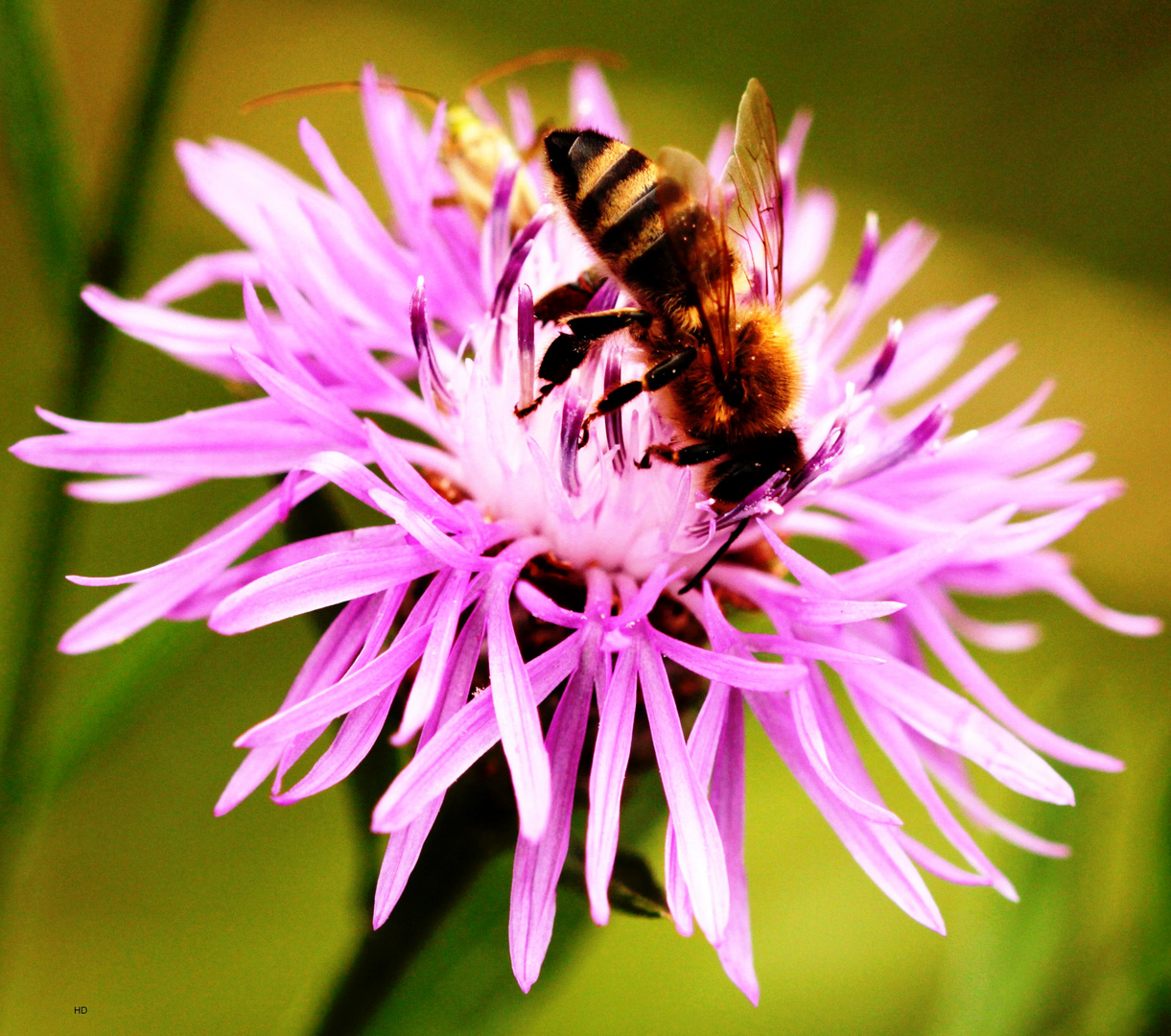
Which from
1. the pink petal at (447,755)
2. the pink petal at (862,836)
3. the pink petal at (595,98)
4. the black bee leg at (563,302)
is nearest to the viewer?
the pink petal at (447,755)

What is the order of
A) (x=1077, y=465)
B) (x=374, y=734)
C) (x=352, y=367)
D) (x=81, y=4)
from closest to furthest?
1. (x=374, y=734)
2. (x=352, y=367)
3. (x=1077, y=465)
4. (x=81, y=4)

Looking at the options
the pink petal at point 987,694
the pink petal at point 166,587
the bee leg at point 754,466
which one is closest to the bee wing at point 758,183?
the bee leg at point 754,466

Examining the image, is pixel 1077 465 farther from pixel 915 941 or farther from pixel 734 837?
pixel 915 941

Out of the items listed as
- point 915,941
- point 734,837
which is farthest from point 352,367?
point 915,941

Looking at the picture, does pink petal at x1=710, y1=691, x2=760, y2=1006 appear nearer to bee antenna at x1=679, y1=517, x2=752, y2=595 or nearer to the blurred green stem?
bee antenna at x1=679, y1=517, x2=752, y2=595

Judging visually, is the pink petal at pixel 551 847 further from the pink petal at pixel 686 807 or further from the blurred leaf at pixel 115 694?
the blurred leaf at pixel 115 694

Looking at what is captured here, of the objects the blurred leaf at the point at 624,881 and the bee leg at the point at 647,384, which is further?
the bee leg at the point at 647,384
